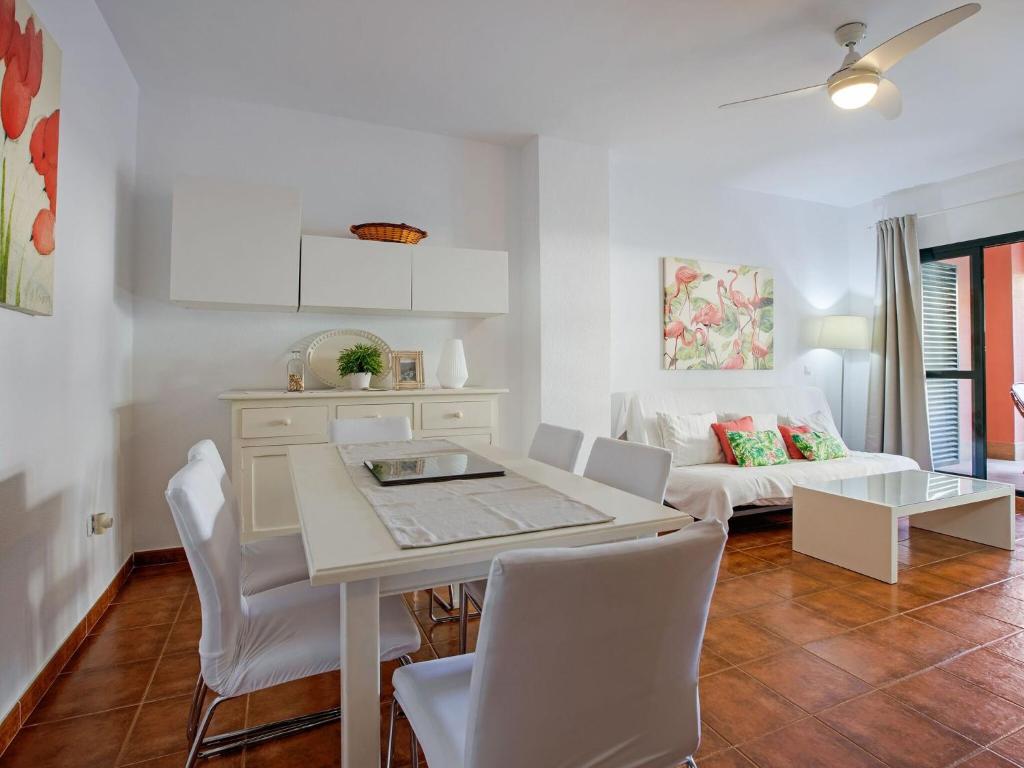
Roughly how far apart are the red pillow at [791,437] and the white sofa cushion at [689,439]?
58cm

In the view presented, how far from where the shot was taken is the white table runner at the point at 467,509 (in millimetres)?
1122

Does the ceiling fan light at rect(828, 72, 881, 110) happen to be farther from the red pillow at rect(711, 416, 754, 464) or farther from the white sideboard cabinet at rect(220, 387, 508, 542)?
the white sideboard cabinet at rect(220, 387, 508, 542)

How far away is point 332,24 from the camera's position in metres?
2.43

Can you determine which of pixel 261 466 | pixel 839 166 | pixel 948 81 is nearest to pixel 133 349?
pixel 261 466

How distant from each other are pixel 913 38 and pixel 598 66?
133cm

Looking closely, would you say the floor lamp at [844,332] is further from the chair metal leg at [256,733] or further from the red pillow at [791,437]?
the chair metal leg at [256,733]

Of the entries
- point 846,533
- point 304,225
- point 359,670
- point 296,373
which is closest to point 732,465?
point 846,533

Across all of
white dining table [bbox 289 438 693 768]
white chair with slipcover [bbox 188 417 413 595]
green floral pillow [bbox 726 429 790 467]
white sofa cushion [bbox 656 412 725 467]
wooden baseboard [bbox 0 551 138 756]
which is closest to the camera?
white dining table [bbox 289 438 693 768]

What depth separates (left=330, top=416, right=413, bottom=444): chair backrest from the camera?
2.50m

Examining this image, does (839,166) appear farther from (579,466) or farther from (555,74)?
(579,466)

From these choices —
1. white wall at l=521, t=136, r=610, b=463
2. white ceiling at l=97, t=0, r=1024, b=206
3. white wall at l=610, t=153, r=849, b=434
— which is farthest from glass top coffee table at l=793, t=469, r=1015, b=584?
white ceiling at l=97, t=0, r=1024, b=206

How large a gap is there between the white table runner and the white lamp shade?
4252 mm

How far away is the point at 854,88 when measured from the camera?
2.38m

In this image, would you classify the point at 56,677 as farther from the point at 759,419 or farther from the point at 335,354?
the point at 759,419
